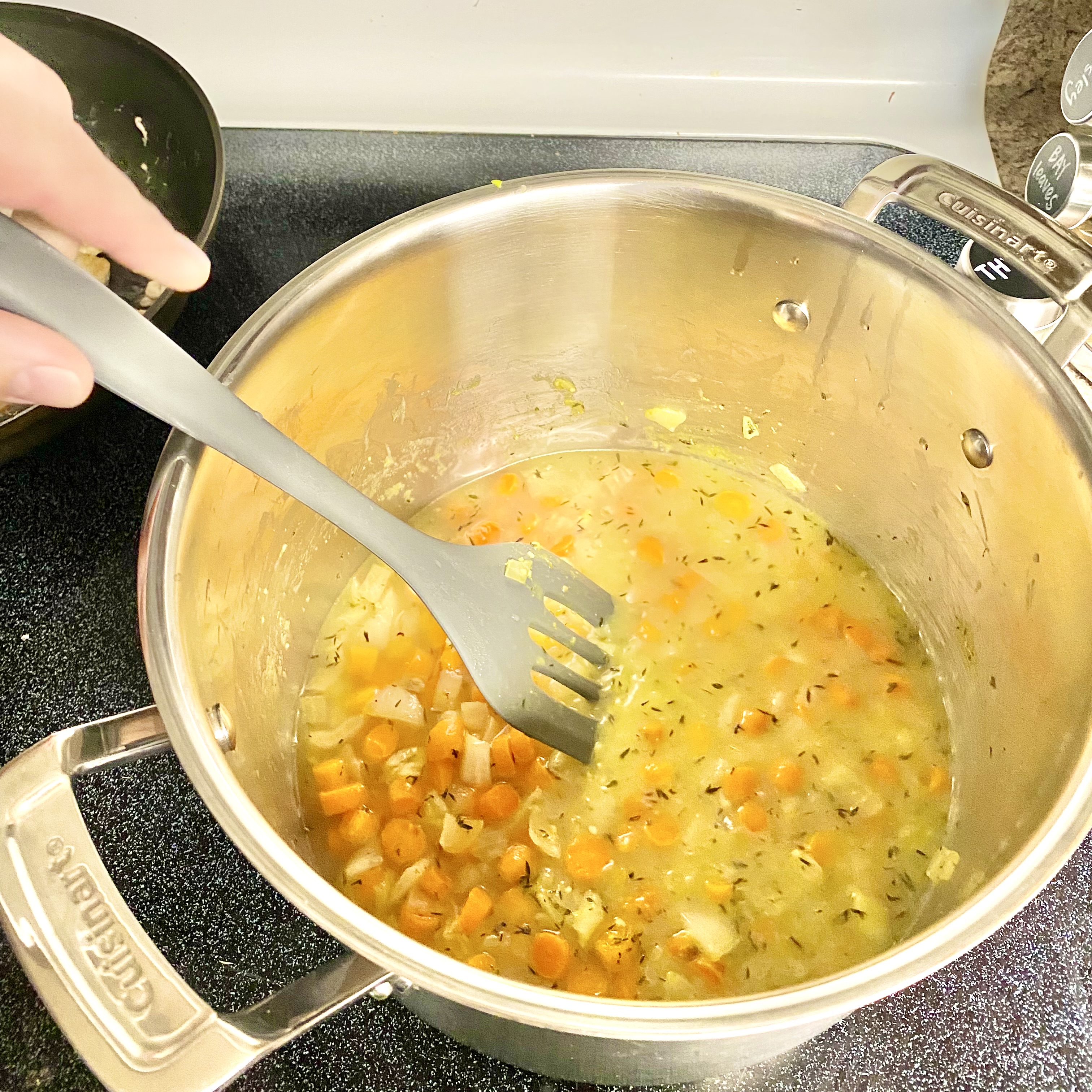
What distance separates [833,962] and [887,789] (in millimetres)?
227

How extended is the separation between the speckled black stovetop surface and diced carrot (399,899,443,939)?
0.27 feet

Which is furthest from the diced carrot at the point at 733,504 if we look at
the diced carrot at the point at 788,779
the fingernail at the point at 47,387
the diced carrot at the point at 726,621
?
the fingernail at the point at 47,387

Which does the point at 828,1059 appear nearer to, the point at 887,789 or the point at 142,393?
the point at 887,789

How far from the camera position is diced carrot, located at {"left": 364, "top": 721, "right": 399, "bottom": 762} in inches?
45.6

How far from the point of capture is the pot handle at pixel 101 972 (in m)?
0.63

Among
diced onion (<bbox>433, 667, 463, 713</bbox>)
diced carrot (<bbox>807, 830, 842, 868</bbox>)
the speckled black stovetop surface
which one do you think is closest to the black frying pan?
the speckled black stovetop surface

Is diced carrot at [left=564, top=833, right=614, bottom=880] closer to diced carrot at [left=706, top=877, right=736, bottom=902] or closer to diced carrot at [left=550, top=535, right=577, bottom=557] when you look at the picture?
diced carrot at [left=706, top=877, right=736, bottom=902]

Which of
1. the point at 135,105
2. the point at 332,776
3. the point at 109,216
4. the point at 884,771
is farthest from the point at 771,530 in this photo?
the point at 135,105

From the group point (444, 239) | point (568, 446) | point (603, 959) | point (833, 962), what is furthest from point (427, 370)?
point (833, 962)

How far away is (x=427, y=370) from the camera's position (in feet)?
4.08

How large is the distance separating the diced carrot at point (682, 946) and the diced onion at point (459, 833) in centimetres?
24

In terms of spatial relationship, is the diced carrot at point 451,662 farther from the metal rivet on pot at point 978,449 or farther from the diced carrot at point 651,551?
the metal rivet on pot at point 978,449

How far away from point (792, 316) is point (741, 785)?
582 mm

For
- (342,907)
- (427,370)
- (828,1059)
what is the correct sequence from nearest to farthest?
1. (342,907)
2. (828,1059)
3. (427,370)
